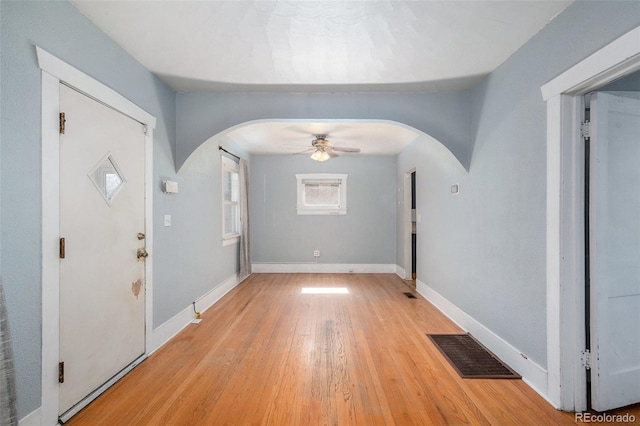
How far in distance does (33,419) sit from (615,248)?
3454 millimetres

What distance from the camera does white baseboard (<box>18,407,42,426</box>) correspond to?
1531 mm

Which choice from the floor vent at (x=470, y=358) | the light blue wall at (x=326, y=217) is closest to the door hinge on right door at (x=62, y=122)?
the floor vent at (x=470, y=358)

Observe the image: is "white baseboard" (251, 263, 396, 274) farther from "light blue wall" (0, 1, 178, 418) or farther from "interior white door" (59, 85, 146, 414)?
"light blue wall" (0, 1, 178, 418)

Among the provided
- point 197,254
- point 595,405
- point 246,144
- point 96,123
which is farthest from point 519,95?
point 246,144

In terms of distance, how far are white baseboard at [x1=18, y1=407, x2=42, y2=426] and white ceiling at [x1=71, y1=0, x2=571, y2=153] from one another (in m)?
2.33

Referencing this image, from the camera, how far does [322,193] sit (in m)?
6.41

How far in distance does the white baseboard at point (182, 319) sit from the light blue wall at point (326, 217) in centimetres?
178

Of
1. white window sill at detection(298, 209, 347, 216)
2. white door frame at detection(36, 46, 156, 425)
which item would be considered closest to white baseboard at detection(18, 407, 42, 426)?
white door frame at detection(36, 46, 156, 425)

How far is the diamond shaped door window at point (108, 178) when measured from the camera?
6.70 ft

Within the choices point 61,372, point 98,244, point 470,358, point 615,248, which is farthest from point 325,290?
point 615,248

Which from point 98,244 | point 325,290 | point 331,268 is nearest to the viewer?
point 98,244

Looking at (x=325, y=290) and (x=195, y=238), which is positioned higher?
(x=195, y=238)

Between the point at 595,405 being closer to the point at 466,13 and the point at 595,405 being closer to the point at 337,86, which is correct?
the point at 466,13

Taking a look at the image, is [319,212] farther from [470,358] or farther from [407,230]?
[470,358]
